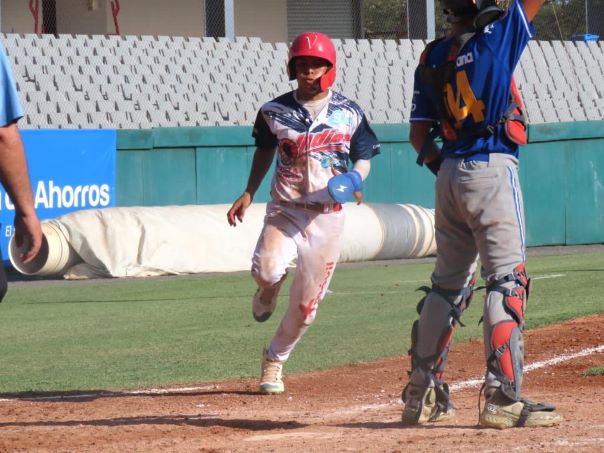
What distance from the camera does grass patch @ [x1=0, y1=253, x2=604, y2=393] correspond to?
8070 mm

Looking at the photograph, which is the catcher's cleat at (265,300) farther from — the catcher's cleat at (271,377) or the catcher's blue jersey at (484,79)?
the catcher's blue jersey at (484,79)

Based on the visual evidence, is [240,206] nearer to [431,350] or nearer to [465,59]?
[431,350]

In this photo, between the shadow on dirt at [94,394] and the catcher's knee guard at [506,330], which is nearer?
the catcher's knee guard at [506,330]

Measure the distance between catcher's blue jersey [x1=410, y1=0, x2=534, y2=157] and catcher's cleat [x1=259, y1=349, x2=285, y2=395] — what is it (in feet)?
6.93

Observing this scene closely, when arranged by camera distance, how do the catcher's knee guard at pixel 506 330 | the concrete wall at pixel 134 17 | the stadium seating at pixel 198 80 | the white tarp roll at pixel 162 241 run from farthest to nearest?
1. the concrete wall at pixel 134 17
2. the stadium seating at pixel 198 80
3. the white tarp roll at pixel 162 241
4. the catcher's knee guard at pixel 506 330

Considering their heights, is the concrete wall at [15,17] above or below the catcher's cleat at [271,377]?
above

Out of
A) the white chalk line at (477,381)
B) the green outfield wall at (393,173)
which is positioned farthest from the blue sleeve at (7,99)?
the green outfield wall at (393,173)

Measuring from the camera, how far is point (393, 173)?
67.7 feet

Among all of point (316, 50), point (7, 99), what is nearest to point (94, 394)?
point (316, 50)

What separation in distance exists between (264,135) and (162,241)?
33.5ft

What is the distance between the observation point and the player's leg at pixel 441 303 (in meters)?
5.20

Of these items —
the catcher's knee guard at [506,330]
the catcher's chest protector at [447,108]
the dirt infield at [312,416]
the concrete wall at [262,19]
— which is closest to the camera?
the dirt infield at [312,416]

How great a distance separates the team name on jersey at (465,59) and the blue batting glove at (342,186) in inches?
57.5

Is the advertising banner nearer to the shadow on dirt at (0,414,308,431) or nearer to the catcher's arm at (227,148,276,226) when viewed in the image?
the catcher's arm at (227,148,276,226)
